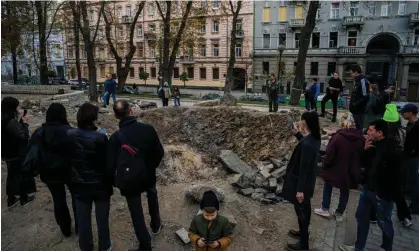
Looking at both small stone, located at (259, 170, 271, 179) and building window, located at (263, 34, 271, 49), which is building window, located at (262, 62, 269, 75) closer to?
building window, located at (263, 34, 271, 49)

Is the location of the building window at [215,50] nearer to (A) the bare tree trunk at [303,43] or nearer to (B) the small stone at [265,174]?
(A) the bare tree trunk at [303,43]

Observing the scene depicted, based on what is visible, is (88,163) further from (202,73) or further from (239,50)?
(202,73)

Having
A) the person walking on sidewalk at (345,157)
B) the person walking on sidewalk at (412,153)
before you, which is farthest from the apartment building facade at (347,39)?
the person walking on sidewalk at (345,157)

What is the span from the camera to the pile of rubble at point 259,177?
239 inches

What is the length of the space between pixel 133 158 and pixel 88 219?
0.97 meters

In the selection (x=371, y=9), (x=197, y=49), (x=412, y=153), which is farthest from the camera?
(x=197, y=49)

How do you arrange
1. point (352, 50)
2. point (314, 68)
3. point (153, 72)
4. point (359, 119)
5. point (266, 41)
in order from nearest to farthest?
point (359, 119), point (352, 50), point (314, 68), point (266, 41), point (153, 72)

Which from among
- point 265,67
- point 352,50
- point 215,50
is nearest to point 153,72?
point 215,50

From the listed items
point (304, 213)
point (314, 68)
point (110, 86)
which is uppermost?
Answer: point (314, 68)

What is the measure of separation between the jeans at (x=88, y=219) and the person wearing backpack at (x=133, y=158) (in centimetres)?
31

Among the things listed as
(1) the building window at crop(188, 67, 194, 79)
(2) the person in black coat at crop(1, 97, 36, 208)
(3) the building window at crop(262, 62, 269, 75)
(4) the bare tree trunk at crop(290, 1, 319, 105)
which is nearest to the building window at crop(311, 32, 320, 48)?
(3) the building window at crop(262, 62, 269, 75)

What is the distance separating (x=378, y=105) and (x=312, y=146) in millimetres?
4228

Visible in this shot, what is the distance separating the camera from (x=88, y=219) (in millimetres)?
3797

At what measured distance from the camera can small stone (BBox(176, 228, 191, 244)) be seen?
4375mm
